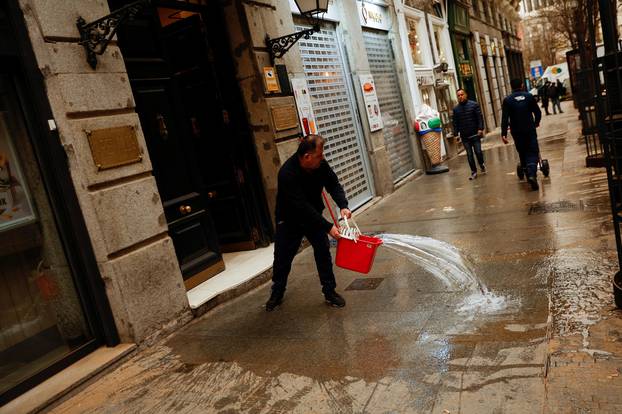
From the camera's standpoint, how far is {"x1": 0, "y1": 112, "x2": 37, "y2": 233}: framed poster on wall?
438 centimetres

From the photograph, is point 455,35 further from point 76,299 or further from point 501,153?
point 76,299

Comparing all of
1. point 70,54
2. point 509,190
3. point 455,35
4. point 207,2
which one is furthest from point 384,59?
point 70,54

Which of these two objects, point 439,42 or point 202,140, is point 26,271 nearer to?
point 202,140

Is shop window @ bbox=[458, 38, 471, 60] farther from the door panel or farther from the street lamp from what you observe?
the door panel

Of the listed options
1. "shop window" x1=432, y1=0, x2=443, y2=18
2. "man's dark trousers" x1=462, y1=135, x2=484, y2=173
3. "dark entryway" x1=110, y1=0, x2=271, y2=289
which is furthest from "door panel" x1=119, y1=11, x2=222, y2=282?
"shop window" x1=432, y1=0, x2=443, y2=18

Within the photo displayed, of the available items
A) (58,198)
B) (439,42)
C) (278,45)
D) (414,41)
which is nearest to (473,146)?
(414,41)

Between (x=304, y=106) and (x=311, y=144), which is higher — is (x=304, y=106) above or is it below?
above

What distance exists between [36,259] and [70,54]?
194 cm

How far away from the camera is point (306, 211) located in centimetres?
472

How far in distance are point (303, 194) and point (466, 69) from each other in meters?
18.1

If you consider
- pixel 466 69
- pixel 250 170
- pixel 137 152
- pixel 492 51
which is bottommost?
pixel 250 170

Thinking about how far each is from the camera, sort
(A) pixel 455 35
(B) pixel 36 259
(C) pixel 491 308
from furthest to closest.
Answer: (A) pixel 455 35
(B) pixel 36 259
(C) pixel 491 308

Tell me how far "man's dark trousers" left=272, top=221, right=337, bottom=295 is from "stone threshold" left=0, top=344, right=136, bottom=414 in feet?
5.28

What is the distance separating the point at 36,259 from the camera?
4582 mm
